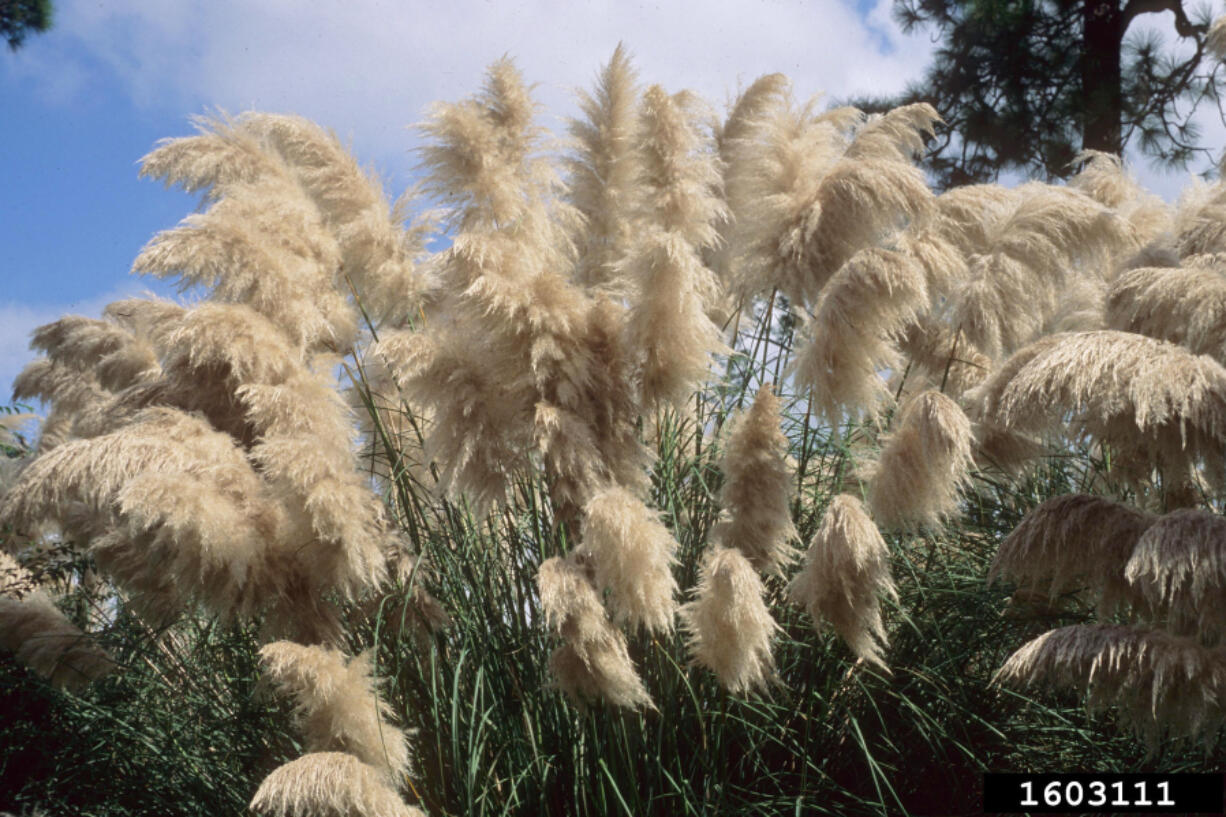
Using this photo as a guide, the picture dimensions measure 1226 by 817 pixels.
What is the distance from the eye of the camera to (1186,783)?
2.98 meters

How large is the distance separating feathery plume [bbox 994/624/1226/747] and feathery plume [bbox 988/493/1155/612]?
245 mm

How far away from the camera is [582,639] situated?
8.16ft

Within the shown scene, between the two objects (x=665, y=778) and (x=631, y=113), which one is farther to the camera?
(x=631, y=113)

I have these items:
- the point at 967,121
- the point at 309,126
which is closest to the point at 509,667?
the point at 309,126

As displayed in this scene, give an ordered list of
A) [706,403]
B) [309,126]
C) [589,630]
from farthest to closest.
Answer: [706,403] → [309,126] → [589,630]

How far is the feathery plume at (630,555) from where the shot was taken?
240 cm

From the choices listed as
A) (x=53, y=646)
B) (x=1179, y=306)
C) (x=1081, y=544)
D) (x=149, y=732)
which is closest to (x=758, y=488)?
(x=1081, y=544)

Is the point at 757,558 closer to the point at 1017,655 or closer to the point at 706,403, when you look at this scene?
the point at 1017,655

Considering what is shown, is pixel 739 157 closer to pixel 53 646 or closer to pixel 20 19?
pixel 53 646

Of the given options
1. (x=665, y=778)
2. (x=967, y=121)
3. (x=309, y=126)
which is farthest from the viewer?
(x=967, y=121)

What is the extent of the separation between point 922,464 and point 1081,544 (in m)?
0.46

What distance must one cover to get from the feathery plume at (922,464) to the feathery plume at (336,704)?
1.30m

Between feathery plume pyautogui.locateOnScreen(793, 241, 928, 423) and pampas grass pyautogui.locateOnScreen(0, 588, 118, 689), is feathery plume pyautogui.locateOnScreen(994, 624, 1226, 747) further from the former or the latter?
pampas grass pyautogui.locateOnScreen(0, 588, 118, 689)

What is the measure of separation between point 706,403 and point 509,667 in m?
1.22
